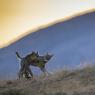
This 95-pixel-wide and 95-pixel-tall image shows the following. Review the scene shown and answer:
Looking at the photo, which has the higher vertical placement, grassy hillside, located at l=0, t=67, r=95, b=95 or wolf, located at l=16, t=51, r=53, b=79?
wolf, located at l=16, t=51, r=53, b=79

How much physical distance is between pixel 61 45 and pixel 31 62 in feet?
1.60

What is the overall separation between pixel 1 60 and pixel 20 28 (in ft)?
1.77

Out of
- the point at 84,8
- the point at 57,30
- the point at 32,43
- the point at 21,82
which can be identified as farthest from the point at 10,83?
the point at 84,8

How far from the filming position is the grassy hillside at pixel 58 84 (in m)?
4.79

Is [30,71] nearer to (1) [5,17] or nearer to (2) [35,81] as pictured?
(2) [35,81]

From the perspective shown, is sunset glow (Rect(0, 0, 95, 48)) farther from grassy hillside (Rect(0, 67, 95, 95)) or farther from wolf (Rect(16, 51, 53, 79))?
grassy hillside (Rect(0, 67, 95, 95))

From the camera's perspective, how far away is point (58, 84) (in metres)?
5.10

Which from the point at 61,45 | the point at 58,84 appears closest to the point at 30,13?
the point at 61,45

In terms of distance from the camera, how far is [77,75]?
5.20 m

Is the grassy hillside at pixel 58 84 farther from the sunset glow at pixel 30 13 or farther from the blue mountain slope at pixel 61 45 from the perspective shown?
the sunset glow at pixel 30 13

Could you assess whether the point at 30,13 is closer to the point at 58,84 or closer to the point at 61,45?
the point at 61,45

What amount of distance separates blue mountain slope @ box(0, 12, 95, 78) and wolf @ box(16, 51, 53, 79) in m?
0.06

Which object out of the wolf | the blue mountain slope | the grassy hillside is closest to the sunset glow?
the blue mountain slope

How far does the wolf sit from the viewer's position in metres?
5.45
